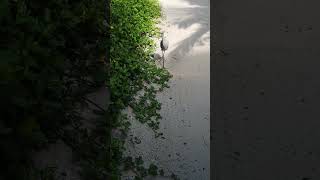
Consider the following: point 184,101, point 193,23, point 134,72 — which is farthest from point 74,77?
point 193,23

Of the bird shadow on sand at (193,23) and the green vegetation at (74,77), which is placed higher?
the bird shadow on sand at (193,23)

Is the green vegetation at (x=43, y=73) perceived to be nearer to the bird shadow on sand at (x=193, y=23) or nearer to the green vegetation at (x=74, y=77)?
the green vegetation at (x=74, y=77)

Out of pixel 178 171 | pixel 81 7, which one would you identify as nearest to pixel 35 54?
pixel 81 7

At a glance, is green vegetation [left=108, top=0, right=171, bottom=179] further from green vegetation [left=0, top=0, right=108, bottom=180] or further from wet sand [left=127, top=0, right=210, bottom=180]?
green vegetation [left=0, top=0, right=108, bottom=180]

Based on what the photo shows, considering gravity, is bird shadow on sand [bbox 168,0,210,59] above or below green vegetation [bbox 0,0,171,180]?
above

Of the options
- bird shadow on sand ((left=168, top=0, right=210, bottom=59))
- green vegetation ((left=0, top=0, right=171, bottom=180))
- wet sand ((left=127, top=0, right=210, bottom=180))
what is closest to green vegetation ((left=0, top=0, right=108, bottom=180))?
green vegetation ((left=0, top=0, right=171, bottom=180))

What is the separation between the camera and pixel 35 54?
A: 6.89 ft

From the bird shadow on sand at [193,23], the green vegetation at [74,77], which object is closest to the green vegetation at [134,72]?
the green vegetation at [74,77]

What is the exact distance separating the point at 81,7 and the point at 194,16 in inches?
58.9

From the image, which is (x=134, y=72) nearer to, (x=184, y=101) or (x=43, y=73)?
(x=184, y=101)

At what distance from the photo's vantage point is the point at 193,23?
436 cm

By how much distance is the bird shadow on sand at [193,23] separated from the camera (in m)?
4.21

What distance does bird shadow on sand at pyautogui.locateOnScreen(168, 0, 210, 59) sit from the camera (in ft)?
13.8
